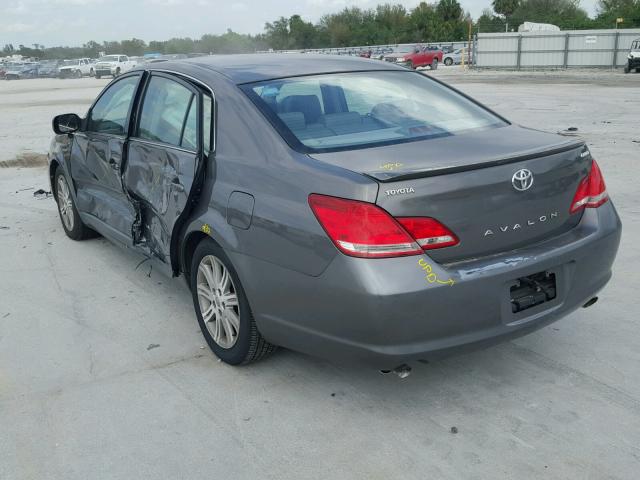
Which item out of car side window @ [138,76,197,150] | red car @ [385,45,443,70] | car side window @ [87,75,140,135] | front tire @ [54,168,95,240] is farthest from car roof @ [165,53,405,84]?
red car @ [385,45,443,70]

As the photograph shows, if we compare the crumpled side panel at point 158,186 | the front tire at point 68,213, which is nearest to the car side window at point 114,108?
the crumpled side panel at point 158,186

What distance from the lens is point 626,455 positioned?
276 cm

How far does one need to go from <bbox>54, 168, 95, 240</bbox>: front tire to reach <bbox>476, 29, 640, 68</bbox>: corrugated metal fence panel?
118 ft

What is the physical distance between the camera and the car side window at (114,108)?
4723 millimetres

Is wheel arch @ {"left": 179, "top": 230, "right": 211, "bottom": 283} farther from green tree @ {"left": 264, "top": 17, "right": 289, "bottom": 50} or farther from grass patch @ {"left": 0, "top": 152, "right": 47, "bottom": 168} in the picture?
green tree @ {"left": 264, "top": 17, "right": 289, "bottom": 50}

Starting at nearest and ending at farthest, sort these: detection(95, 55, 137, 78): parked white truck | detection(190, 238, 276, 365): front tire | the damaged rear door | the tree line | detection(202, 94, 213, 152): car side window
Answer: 1. detection(190, 238, 276, 365): front tire
2. detection(202, 94, 213, 152): car side window
3. the damaged rear door
4. detection(95, 55, 137, 78): parked white truck
5. the tree line

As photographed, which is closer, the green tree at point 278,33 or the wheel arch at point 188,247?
the wheel arch at point 188,247

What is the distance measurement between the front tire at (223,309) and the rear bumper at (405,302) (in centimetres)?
16

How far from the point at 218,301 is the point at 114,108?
6.85 feet

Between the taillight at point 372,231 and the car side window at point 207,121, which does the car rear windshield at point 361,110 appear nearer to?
the car side window at point 207,121

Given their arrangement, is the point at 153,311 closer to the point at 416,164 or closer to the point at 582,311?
the point at 416,164

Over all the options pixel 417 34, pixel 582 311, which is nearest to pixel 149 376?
pixel 582 311

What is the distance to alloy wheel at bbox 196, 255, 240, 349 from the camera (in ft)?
11.6

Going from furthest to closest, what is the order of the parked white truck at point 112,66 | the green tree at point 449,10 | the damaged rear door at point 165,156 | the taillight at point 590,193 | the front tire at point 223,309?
the green tree at point 449,10 < the parked white truck at point 112,66 < the damaged rear door at point 165,156 < the front tire at point 223,309 < the taillight at point 590,193
